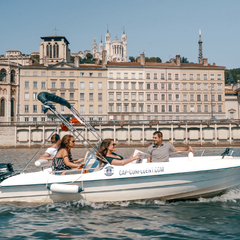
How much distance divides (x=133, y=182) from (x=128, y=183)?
5.2 inches

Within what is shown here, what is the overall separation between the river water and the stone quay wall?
48.0m

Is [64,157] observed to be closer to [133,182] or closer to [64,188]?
[64,188]

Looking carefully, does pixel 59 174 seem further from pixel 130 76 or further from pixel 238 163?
pixel 130 76

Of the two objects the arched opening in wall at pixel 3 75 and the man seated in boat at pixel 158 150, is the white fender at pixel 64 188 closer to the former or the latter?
the man seated in boat at pixel 158 150

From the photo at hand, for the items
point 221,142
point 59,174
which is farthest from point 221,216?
point 221,142

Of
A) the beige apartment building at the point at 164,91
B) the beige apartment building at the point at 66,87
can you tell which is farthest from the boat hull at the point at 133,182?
the beige apartment building at the point at 164,91

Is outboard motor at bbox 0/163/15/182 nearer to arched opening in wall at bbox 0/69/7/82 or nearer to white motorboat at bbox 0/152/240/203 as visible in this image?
white motorboat at bbox 0/152/240/203

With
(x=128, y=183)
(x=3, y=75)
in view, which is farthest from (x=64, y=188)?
(x=3, y=75)

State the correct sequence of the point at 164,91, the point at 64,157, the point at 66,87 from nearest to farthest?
the point at 64,157
the point at 66,87
the point at 164,91

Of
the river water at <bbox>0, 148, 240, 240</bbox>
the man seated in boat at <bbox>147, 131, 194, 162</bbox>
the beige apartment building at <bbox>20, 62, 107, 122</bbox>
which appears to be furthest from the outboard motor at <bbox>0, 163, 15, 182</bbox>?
the beige apartment building at <bbox>20, 62, 107, 122</bbox>

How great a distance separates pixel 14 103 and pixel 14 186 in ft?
199

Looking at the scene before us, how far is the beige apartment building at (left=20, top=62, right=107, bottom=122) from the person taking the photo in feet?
214

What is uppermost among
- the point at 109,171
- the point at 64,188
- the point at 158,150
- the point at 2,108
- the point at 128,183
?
the point at 2,108

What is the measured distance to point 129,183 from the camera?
8539mm
